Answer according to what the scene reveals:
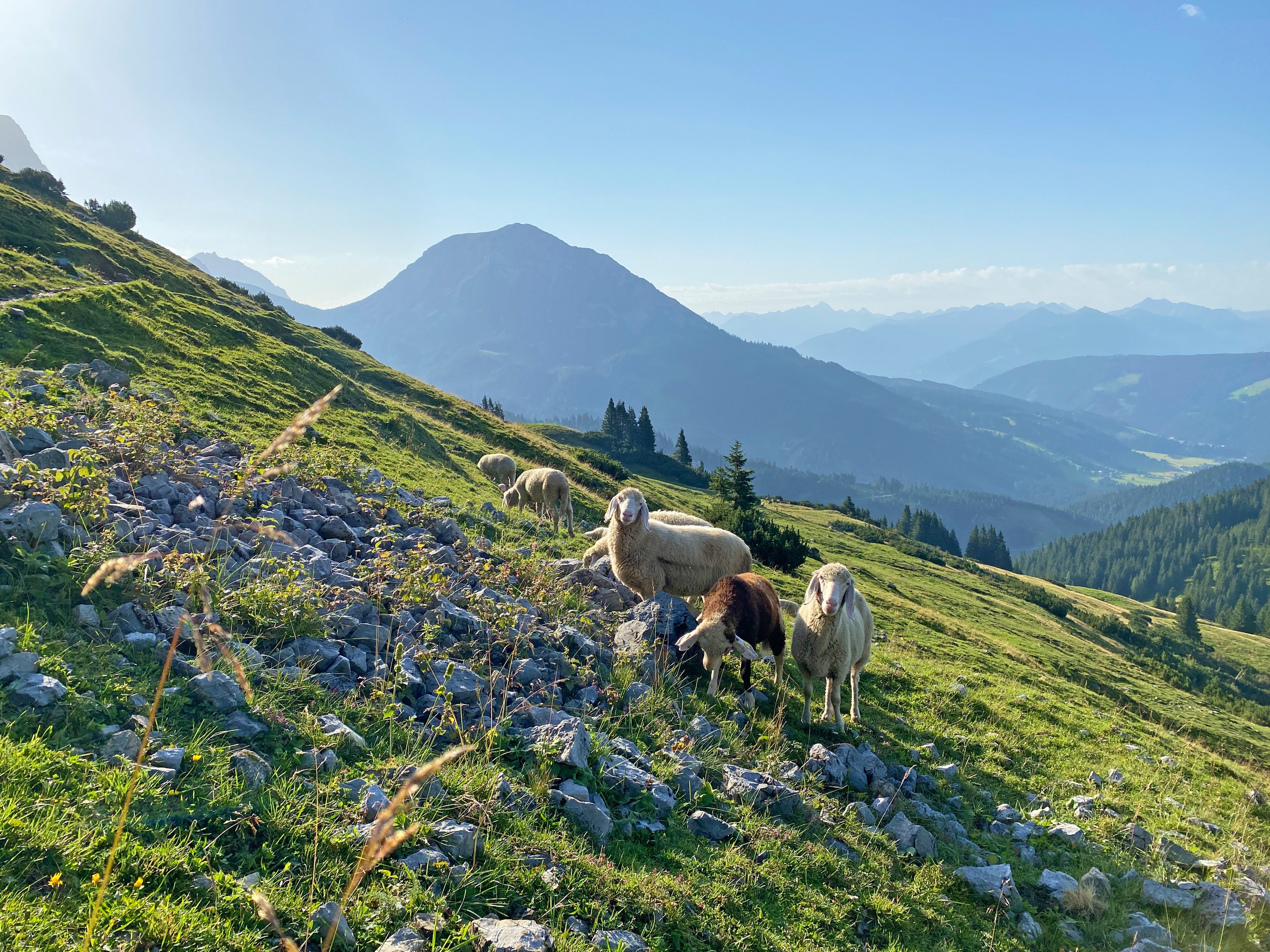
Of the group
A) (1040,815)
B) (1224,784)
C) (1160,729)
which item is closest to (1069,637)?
(1160,729)

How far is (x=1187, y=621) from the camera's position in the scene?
91500 mm

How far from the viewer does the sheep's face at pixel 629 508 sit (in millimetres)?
13422

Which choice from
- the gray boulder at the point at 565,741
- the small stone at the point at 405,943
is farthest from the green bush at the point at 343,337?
the small stone at the point at 405,943

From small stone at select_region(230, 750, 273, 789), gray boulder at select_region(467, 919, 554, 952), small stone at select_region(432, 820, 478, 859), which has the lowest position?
gray boulder at select_region(467, 919, 554, 952)

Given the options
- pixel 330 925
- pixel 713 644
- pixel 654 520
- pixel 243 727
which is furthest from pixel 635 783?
pixel 654 520

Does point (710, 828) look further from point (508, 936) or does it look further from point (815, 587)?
point (815, 587)

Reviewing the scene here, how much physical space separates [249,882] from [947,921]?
22.8ft

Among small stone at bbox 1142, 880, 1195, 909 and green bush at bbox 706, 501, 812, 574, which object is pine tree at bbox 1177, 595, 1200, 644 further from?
small stone at bbox 1142, 880, 1195, 909

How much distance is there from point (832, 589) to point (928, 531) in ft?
471

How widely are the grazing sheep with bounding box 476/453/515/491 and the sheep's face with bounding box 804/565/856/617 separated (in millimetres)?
19536

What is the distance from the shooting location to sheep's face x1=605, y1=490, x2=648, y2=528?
44.0ft

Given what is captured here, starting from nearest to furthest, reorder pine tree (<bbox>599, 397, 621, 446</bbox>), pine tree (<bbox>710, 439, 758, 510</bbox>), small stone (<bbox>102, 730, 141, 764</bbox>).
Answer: small stone (<bbox>102, 730, 141, 764</bbox>) < pine tree (<bbox>710, 439, 758, 510</bbox>) < pine tree (<bbox>599, 397, 621, 446</bbox>)

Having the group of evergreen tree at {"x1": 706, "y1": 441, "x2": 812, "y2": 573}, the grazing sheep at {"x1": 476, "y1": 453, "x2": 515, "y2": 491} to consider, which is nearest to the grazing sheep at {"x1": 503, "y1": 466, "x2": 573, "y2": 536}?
the grazing sheep at {"x1": 476, "y1": 453, "x2": 515, "y2": 491}

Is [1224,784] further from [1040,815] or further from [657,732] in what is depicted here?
[657,732]
